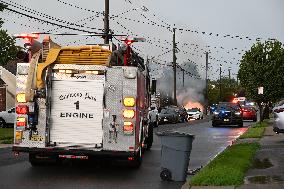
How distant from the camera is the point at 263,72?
40594mm

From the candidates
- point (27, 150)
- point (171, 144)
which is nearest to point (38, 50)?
point (27, 150)

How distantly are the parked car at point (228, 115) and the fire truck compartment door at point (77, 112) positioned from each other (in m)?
27.4

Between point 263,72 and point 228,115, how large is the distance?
14.2ft

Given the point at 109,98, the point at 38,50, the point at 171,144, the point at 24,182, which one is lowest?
the point at 24,182

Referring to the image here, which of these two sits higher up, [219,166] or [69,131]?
[69,131]

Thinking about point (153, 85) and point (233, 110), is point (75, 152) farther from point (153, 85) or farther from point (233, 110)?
point (233, 110)

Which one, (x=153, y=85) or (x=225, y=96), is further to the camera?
(x=225, y=96)

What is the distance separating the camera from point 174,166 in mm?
11414

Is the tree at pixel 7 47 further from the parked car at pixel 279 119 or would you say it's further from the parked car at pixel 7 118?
the parked car at pixel 279 119

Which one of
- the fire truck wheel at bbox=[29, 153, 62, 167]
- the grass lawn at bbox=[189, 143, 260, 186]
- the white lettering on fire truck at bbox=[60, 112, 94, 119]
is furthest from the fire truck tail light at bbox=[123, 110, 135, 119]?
the fire truck wheel at bbox=[29, 153, 62, 167]

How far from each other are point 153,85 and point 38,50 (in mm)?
5590

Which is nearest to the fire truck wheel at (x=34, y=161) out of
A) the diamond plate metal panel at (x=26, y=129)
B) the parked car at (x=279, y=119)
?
the diamond plate metal panel at (x=26, y=129)

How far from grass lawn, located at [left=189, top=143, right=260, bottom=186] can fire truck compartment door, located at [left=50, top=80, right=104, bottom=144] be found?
8.33 ft

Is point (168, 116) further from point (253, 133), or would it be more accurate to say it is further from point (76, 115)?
point (76, 115)
